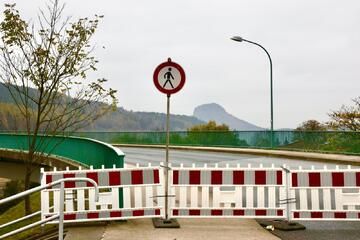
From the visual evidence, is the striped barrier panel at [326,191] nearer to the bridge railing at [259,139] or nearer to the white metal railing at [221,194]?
the white metal railing at [221,194]

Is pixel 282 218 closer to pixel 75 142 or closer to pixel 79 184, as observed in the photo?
pixel 79 184

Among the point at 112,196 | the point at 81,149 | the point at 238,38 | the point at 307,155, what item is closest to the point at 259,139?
the point at 238,38

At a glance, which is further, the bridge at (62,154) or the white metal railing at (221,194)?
the bridge at (62,154)

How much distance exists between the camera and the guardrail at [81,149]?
36.2ft

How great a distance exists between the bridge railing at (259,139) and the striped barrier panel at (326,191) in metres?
17.8

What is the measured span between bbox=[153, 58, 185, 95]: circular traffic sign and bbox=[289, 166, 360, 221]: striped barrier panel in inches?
96.7

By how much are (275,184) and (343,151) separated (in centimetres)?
1902

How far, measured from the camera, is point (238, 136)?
34281 mm

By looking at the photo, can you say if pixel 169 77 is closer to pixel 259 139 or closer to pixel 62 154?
pixel 62 154

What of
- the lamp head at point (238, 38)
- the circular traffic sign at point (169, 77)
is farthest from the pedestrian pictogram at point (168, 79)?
the lamp head at point (238, 38)

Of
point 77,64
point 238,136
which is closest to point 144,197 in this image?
point 77,64

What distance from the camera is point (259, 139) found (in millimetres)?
32438

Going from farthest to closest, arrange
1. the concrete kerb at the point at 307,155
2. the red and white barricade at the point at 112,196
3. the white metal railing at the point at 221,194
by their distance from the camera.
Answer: the concrete kerb at the point at 307,155 → the white metal railing at the point at 221,194 → the red and white barricade at the point at 112,196

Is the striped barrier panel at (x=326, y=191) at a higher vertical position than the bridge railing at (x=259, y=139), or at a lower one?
lower
